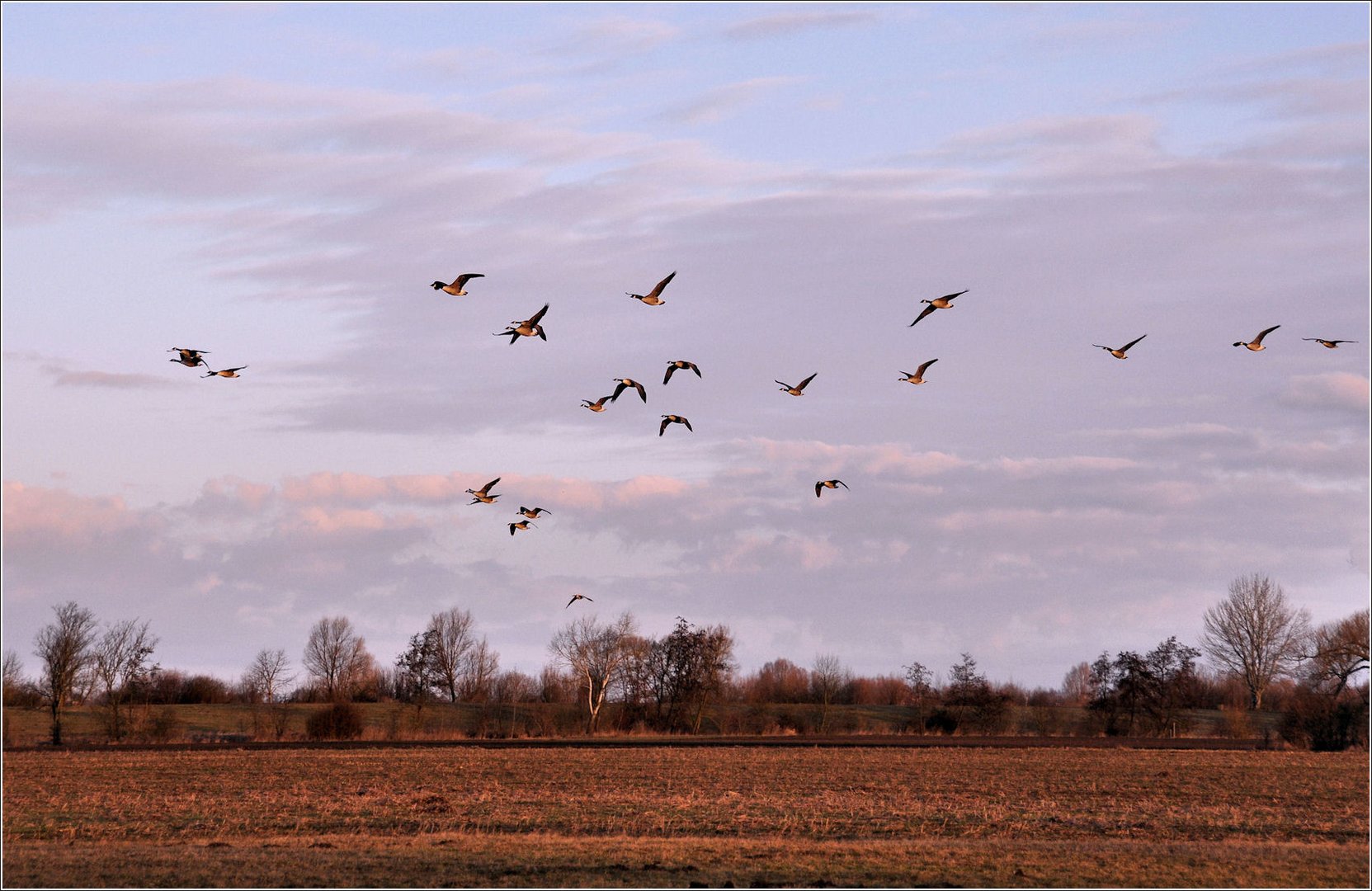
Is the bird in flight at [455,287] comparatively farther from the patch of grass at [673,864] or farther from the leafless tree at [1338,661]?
the leafless tree at [1338,661]

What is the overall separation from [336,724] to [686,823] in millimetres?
47055

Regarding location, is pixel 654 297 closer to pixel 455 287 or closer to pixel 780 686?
pixel 455 287

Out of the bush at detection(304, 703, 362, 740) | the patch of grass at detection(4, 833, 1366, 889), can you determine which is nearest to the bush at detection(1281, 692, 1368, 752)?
the patch of grass at detection(4, 833, 1366, 889)

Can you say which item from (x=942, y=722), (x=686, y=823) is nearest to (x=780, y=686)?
(x=942, y=722)

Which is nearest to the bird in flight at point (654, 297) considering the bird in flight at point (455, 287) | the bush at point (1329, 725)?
the bird in flight at point (455, 287)

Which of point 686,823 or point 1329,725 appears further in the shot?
point 1329,725

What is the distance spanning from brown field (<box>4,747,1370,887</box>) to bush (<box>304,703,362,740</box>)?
22.5 metres

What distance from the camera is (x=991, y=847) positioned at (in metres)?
22.8

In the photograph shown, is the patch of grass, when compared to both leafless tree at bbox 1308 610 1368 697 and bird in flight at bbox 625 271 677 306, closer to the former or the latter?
bird in flight at bbox 625 271 677 306

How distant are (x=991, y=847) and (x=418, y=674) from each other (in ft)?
258

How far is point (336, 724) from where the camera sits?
69.1 meters

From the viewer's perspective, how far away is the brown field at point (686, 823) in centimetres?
2025

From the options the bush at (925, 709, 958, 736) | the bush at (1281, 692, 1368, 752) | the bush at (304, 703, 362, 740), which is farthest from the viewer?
the bush at (925, 709, 958, 736)

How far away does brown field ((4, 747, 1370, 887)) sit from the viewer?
66.4 ft
